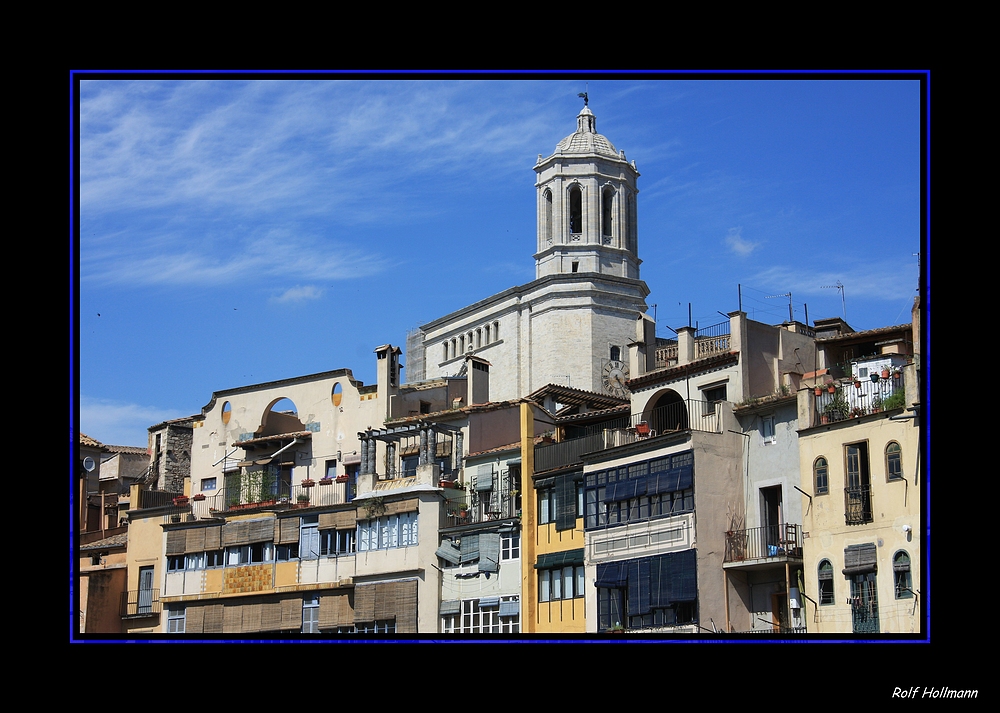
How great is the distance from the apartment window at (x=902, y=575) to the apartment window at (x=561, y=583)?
802 cm

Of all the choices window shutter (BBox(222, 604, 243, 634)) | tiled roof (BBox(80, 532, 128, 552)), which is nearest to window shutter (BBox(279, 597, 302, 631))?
window shutter (BBox(222, 604, 243, 634))

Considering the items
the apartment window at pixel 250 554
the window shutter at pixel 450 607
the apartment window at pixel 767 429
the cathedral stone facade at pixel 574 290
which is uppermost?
the cathedral stone facade at pixel 574 290

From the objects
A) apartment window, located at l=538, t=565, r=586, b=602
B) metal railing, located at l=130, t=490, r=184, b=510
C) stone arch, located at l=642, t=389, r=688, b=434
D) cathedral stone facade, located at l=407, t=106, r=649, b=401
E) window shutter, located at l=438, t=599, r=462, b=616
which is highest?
cathedral stone facade, located at l=407, t=106, r=649, b=401

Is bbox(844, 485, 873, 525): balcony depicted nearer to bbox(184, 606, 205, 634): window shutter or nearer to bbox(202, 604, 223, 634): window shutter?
bbox(202, 604, 223, 634): window shutter

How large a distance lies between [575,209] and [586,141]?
2775 mm

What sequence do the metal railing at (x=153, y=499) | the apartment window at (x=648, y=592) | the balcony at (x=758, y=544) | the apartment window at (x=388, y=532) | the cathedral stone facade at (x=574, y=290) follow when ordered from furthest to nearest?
the cathedral stone facade at (x=574, y=290)
the metal railing at (x=153, y=499)
the apartment window at (x=388, y=532)
the apartment window at (x=648, y=592)
the balcony at (x=758, y=544)

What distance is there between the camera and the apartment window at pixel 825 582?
100ft

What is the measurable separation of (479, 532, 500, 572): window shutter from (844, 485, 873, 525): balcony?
9.63 m

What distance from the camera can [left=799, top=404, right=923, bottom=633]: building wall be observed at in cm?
2919

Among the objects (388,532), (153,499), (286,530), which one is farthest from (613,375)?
(388,532)

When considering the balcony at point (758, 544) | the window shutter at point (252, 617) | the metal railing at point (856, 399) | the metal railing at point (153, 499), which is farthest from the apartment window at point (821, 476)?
the metal railing at point (153, 499)

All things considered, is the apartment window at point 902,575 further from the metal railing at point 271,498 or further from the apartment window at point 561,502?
the metal railing at point 271,498
